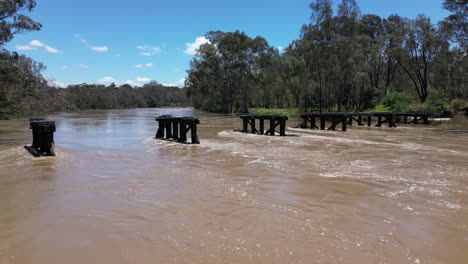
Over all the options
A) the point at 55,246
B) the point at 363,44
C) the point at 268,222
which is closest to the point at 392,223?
the point at 268,222

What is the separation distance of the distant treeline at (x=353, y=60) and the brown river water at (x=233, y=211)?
1276 inches

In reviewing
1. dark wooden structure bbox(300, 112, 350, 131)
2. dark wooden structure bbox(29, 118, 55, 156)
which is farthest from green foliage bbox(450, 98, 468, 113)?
dark wooden structure bbox(29, 118, 55, 156)

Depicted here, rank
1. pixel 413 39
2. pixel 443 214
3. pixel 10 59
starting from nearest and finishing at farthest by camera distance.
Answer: pixel 443 214 < pixel 10 59 < pixel 413 39

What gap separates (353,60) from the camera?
158 ft

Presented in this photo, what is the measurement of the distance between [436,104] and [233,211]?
4181 centimetres

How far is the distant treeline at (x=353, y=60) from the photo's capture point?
155 feet

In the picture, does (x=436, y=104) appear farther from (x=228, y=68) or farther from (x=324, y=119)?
(x=228, y=68)

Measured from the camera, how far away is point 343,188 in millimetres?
9484

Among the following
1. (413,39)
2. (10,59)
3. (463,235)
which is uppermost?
(413,39)

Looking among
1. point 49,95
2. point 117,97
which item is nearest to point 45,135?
point 49,95

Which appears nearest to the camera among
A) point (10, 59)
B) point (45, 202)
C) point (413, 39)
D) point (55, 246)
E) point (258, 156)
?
point (55, 246)

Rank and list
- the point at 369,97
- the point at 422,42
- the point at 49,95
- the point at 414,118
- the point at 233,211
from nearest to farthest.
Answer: the point at 233,211
the point at 414,118
the point at 422,42
the point at 369,97
the point at 49,95

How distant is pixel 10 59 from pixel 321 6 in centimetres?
3621

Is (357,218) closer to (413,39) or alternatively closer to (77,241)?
(77,241)
